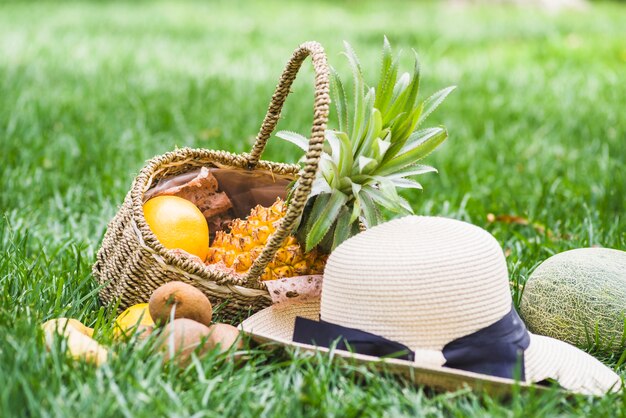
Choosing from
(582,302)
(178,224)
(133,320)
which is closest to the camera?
(133,320)

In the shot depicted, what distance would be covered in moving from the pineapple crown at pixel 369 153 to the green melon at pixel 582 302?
48cm

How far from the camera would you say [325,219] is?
218 centimetres

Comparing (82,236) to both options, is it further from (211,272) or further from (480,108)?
(480,108)

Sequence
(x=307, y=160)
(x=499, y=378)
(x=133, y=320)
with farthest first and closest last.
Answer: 1. (x=133, y=320)
2. (x=307, y=160)
3. (x=499, y=378)

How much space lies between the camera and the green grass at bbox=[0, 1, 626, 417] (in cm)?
175

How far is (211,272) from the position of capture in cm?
219

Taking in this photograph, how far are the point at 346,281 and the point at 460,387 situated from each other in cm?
37

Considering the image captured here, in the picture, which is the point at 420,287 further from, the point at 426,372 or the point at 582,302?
the point at 582,302

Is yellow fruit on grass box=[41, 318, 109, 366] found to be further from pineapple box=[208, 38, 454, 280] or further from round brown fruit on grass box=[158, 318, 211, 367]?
pineapple box=[208, 38, 454, 280]

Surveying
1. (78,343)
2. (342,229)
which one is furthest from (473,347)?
(78,343)

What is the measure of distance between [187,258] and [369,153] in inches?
22.5

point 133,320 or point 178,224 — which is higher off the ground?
point 178,224

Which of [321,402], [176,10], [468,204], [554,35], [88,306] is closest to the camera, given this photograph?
[321,402]

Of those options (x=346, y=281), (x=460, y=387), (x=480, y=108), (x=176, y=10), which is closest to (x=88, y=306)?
(x=346, y=281)
